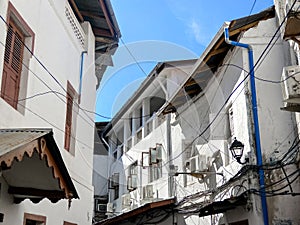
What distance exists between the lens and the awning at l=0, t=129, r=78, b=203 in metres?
5.39

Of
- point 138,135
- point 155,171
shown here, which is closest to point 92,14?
point 155,171

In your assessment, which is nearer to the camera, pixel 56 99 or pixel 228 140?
pixel 56 99

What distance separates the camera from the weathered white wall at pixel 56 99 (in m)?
7.89

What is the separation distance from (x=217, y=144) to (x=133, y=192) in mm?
9665

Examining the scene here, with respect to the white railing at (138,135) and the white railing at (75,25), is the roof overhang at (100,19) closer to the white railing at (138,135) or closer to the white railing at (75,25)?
the white railing at (75,25)

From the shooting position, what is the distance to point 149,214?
55.4ft

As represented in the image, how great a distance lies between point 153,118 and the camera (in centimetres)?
2034

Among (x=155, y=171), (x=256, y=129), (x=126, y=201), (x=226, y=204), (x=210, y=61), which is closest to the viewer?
(x=256, y=129)

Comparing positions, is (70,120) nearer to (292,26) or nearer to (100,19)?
(100,19)

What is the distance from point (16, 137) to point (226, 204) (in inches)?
Result: 262

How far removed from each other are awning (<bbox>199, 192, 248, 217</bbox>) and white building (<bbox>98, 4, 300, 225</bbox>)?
0.02 m

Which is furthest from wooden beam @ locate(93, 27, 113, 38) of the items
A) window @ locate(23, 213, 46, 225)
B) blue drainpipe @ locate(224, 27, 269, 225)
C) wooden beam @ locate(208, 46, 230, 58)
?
window @ locate(23, 213, 46, 225)

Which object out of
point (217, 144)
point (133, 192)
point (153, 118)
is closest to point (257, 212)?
point (217, 144)

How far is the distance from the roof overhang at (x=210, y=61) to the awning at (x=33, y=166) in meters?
6.25
